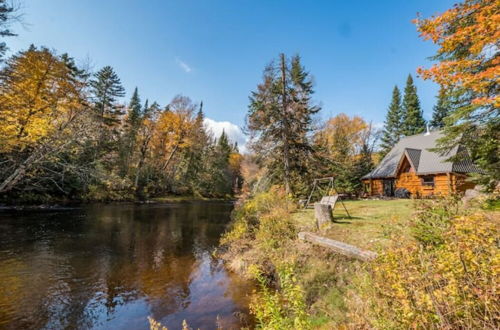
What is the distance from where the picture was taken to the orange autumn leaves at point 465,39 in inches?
260

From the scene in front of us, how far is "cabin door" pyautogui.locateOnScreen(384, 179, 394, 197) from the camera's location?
23.0 metres

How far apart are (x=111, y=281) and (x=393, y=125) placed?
4821 cm

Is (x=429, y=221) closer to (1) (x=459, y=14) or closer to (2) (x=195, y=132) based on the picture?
(1) (x=459, y=14)

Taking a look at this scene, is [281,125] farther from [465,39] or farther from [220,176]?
[220,176]

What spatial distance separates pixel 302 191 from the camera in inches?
707

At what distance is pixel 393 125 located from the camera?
43906 mm

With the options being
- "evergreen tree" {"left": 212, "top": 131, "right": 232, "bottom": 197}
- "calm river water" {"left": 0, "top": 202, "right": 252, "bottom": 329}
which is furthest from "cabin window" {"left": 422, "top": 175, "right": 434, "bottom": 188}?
"evergreen tree" {"left": 212, "top": 131, "right": 232, "bottom": 197}

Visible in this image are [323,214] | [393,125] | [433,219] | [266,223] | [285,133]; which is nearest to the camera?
[433,219]

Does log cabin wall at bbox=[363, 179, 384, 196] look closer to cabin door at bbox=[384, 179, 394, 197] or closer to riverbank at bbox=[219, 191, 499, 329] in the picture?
cabin door at bbox=[384, 179, 394, 197]

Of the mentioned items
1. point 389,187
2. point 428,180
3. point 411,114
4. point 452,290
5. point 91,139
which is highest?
point 411,114

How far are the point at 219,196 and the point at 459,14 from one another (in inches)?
1670

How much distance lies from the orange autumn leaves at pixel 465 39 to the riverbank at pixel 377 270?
12.1 ft

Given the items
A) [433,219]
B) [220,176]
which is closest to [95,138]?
[433,219]

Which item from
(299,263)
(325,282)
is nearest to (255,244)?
(299,263)
